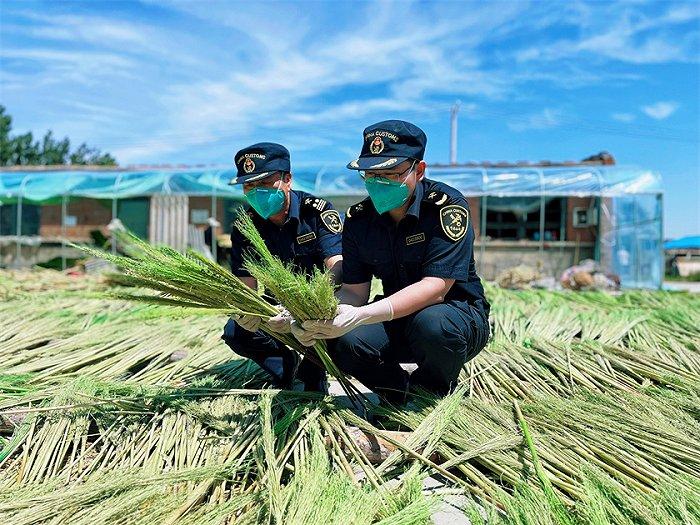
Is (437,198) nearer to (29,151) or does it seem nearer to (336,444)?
(336,444)

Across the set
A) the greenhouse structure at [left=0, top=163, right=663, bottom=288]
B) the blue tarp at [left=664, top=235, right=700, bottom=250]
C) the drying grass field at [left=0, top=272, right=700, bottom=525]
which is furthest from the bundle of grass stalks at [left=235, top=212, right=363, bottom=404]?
the blue tarp at [left=664, top=235, right=700, bottom=250]

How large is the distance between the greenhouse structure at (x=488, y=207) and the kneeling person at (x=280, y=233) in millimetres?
8949

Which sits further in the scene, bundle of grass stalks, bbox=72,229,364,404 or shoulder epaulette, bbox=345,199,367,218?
shoulder epaulette, bbox=345,199,367,218

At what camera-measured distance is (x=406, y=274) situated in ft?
8.59

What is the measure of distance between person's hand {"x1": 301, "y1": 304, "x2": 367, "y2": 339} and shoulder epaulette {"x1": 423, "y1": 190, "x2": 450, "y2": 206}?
60 cm

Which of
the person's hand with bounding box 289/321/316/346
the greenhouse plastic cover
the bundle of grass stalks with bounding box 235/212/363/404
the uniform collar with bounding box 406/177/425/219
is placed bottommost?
the person's hand with bounding box 289/321/316/346

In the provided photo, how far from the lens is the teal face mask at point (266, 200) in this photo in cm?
272

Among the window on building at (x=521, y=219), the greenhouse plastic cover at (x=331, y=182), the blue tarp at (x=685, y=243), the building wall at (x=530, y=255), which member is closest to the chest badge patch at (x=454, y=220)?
the greenhouse plastic cover at (x=331, y=182)

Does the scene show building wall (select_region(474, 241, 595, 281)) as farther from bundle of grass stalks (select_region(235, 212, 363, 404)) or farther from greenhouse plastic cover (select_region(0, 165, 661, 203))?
bundle of grass stalks (select_region(235, 212, 363, 404))

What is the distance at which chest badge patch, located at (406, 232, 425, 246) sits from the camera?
8.20ft

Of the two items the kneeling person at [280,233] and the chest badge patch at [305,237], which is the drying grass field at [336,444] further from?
the chest badge patch at [305,237]

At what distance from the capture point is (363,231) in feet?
8.66

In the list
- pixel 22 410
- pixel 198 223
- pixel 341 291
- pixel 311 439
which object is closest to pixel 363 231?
pixel 341 291

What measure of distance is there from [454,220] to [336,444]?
1001 mm
